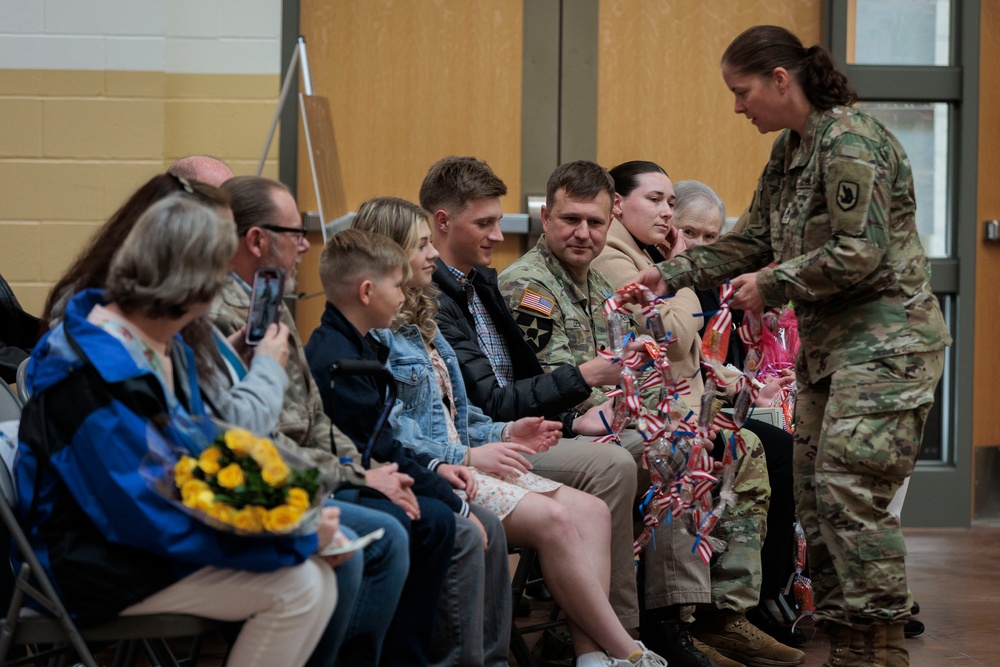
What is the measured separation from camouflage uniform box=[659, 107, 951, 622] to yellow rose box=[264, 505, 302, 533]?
150cm

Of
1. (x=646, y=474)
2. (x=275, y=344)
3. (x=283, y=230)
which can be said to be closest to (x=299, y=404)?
(x=275, y=344)

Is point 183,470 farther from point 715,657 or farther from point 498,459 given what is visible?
point 715,657

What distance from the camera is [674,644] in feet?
10.4

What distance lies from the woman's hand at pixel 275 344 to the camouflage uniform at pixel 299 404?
4.8 inches

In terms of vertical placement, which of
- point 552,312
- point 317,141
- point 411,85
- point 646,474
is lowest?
point 646,474

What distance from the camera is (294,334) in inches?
92.7

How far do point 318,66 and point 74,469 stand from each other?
3682 millimetres

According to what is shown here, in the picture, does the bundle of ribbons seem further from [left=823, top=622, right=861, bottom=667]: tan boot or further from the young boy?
the young boy

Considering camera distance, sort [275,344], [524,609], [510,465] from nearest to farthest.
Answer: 1. [275,344]
2. [510,465]
3. [524,609]

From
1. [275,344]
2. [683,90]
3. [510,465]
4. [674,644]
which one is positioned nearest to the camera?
[275,344]

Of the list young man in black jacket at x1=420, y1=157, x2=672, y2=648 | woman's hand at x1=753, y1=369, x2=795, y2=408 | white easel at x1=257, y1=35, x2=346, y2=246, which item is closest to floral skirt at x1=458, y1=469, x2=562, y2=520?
young man in black jacket at x1=420, y1=157, x2=672, y2=648

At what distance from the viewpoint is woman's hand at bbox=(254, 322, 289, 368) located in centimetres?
211

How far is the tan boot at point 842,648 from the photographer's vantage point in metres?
2.86

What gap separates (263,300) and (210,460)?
477 millimetres
